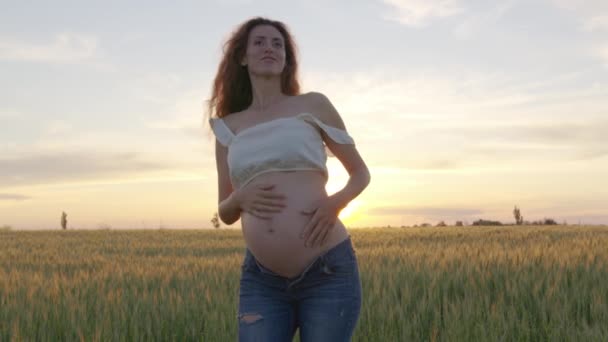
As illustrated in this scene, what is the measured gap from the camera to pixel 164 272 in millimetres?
7996

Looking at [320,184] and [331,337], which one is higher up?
[320,184]

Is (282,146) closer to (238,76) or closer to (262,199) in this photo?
(262,199)

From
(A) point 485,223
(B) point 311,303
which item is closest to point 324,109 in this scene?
(B) point 311,303

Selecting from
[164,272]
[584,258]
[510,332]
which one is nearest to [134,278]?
[164,272]

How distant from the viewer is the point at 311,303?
100 inches

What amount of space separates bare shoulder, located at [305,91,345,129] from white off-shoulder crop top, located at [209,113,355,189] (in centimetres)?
4

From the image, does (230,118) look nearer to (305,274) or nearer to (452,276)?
(305,274)

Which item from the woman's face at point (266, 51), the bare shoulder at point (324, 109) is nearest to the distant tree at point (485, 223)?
the woman's face at point (266, 51)

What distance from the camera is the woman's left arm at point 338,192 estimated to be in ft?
8.38

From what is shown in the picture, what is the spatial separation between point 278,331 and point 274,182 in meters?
0.60

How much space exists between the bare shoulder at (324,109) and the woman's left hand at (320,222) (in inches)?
14.7

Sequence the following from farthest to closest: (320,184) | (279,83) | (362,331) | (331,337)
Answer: (362,331), (279,83), (320,184), (331,337)

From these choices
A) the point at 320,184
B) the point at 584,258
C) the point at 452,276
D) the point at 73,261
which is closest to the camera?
the point at 320,184

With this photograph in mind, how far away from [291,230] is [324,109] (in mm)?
546
